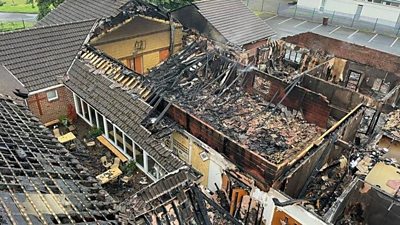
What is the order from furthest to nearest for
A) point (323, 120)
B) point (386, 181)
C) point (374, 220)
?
point (323, 120), point (386, 181), point (374, 220)

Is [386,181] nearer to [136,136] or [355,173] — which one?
[355,173]

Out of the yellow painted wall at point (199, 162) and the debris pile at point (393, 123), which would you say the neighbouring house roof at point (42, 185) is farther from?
the debris pile at point (393, 123)

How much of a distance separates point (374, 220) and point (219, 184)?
5.15 metres

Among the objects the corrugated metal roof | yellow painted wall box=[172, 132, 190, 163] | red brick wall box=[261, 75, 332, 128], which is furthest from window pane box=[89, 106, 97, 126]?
the corrugated metal roof

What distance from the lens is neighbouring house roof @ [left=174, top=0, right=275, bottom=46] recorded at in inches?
792

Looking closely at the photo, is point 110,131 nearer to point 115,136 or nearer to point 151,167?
point 115,136

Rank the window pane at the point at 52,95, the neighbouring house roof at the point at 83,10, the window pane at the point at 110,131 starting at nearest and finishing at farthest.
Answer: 1. the window pane at the point at 110,131
2. the window pane at the point at 52,95
3. the neighbouring house roof at the point at 83,10

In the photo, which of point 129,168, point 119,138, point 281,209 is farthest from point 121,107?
point 281,209

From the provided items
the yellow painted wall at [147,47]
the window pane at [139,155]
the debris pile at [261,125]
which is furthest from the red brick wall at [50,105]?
the debris pile at [261,125]

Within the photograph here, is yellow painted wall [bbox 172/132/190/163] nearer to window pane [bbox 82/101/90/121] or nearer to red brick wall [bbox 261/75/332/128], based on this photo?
window pane [bbox 82/101/90/121]

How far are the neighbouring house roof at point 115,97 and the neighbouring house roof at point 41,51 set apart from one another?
72cm

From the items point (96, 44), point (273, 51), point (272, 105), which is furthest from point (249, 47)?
point (96, 44)

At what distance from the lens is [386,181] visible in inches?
432

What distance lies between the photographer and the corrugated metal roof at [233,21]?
20219 mm
